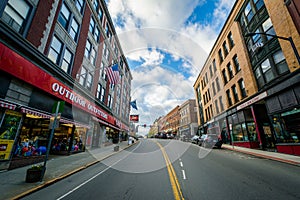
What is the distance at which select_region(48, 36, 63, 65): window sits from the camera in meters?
11.1

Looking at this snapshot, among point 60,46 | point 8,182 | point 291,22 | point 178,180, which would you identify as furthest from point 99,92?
point 291,22

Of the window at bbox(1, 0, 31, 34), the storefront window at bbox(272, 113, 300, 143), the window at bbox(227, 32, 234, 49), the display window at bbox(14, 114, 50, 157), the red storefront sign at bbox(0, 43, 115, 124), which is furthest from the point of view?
the window at bbox(227, 32, 234, 49)

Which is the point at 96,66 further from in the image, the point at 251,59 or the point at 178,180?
the point at 251,59

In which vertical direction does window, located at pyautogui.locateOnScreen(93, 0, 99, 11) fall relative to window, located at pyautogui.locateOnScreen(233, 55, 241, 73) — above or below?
above

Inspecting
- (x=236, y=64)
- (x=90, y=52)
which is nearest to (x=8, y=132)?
(x=90, y=52)

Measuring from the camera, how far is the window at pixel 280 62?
41.5ft

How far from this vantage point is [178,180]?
5754mm

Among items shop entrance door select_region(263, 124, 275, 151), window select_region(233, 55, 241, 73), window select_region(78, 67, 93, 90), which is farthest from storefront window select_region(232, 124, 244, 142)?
window select_region(78, 67, 93, 90)

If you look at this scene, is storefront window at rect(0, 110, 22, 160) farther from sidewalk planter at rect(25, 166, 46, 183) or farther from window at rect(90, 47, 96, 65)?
window at rect(90, 47, 96, 65)

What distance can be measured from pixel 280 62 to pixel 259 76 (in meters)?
2.97

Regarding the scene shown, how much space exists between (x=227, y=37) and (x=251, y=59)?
23.6 ft

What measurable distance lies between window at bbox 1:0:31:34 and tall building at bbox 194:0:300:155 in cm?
1569

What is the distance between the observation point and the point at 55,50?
11.5 metres

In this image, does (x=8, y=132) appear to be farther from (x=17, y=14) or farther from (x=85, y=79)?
(x=85, y=79)
